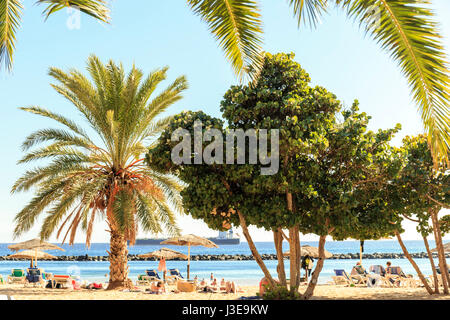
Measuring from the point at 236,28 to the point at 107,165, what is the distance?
11142 millimetres

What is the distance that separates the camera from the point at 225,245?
12712 cm

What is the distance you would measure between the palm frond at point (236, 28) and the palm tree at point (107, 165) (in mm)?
8823

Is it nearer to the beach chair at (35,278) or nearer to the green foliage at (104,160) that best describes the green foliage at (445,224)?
the green foliage at (104,160)

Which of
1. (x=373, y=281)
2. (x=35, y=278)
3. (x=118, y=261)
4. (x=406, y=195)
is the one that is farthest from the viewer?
(x=35, y=278)

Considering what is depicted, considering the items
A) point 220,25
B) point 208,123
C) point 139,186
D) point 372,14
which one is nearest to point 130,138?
point 139,186

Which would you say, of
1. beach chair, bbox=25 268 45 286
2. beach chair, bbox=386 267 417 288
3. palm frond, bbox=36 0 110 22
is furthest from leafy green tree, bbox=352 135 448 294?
beach chair, bbox=25 268 45 286

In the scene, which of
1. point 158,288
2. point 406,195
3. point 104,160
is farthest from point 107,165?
point 406,195

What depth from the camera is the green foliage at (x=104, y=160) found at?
14469mm

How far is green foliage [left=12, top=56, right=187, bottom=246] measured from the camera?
14469 millimetres

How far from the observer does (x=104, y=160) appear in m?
15.7

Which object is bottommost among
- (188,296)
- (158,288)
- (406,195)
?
(188,296)

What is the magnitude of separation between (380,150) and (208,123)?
4.64 metres

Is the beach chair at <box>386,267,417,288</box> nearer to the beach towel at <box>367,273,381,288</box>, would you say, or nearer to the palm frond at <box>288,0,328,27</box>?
the beach towel at <box>367,273,381,288</box>

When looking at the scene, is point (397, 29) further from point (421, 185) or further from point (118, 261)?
point (118, 261)
